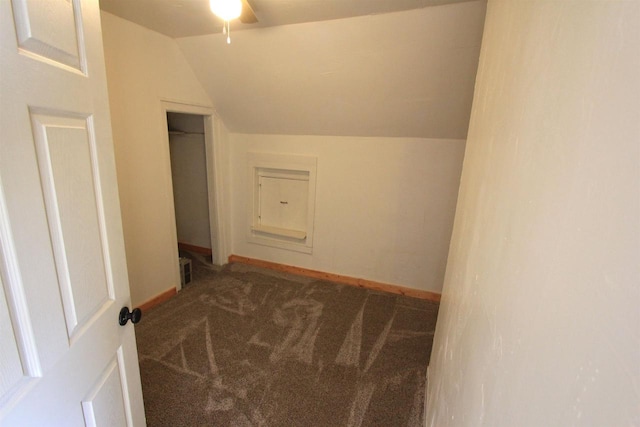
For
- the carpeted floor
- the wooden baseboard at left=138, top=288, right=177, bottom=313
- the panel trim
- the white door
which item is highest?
the panel trim

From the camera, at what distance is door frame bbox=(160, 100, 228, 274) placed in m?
2.75

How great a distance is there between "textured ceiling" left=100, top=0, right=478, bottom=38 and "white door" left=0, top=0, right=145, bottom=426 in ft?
4.21

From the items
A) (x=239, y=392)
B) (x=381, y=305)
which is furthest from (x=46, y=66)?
(x=381, y=305)

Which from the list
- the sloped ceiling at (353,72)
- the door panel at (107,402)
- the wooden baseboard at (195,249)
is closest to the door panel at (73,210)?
the door panel at (107,402)

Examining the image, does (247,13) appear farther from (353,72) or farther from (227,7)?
(353,72)

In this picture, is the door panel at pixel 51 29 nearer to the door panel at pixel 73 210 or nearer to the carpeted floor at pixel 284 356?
the door panel at pixel 73 210

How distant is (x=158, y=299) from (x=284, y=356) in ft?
4.72

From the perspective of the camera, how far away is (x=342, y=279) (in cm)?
329

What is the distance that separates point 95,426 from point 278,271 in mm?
2672

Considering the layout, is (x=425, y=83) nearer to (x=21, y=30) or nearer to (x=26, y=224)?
(x=21, y=30)

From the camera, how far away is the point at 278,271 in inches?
139

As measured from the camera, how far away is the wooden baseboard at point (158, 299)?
2.59m

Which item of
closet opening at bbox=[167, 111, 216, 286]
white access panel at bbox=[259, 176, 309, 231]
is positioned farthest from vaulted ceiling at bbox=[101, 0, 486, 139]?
closet opening at bbox=[167, 111, 216, 286]

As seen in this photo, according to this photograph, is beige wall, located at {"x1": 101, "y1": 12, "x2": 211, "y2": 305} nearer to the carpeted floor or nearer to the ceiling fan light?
the carpeted floor
